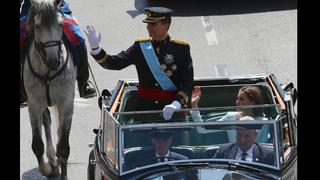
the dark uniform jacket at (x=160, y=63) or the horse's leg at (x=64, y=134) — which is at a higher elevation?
the dark uniform jacket at (x=160, y=63)

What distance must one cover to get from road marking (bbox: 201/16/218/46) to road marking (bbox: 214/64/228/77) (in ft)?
3.66

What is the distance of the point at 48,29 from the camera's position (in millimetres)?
9531

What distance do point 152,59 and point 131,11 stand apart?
903cm

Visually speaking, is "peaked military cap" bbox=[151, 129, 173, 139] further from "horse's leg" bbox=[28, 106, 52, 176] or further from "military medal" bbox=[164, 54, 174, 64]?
"horse's leg" bbox=[28, 106, 52, 176]

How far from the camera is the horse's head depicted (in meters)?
9.52

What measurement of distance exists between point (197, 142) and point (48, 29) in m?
2.74

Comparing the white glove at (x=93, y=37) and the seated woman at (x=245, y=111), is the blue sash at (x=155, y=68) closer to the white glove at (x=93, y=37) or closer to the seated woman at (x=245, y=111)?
the seated woman at (x=245, y=111)

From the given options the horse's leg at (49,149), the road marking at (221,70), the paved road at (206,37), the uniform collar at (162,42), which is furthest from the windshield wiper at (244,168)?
the road marking at (221,70)

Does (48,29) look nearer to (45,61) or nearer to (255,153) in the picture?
(45,61)

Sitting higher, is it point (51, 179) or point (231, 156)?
point (231, 156)

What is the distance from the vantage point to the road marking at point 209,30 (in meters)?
15.7

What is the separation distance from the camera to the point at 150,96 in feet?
29.3
